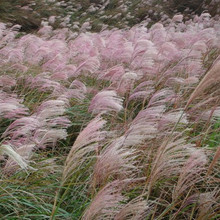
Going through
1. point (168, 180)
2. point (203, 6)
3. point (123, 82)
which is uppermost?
point (123, 82)

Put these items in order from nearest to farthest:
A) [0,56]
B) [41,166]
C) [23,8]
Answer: [41,166] → [0,56] → [23,8]

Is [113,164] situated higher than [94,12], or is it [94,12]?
[113,164]

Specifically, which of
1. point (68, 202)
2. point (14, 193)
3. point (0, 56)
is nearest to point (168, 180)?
point (68, 202)

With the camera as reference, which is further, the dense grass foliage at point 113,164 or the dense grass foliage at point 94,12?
the dense grass foliage at point 94,12

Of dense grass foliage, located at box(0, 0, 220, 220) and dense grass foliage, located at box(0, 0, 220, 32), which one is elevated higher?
dense grass foliage, located at box(0, 0, 220, 220)

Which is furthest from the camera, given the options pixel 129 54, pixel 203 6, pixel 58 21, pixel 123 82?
pixel 203 6

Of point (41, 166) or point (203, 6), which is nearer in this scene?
point (41, 166)

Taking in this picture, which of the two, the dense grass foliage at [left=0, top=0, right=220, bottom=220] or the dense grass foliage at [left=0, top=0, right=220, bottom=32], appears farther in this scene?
the dense grass foliage at [left=0, top=0, right=220, bottom=32]

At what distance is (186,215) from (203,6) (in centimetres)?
1011

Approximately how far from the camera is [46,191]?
5.46 ft

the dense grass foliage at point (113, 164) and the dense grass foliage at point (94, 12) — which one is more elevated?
the dense grass foliage at point (113, 164)

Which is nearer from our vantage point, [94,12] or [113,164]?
[113,164]

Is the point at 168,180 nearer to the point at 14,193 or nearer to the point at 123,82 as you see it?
the point at 14,193

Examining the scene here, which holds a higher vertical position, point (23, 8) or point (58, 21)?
point (23, 8)
